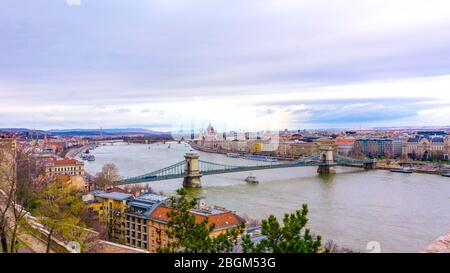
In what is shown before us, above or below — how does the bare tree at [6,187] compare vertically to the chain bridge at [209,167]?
above

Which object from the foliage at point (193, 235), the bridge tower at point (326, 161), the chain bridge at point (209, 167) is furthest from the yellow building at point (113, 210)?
the bridge tower at point (326, 161)

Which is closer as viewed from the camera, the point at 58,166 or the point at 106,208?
the point at 106,208

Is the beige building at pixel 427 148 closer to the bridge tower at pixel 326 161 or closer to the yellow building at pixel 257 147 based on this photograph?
the bridge tower at pixel 326 161

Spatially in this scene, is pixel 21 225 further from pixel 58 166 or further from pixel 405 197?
pixel 58 166

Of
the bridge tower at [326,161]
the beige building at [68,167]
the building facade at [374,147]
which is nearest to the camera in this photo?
the beige building at [68,167]

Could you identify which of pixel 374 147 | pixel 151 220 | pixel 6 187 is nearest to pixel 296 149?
pixel 374 147
